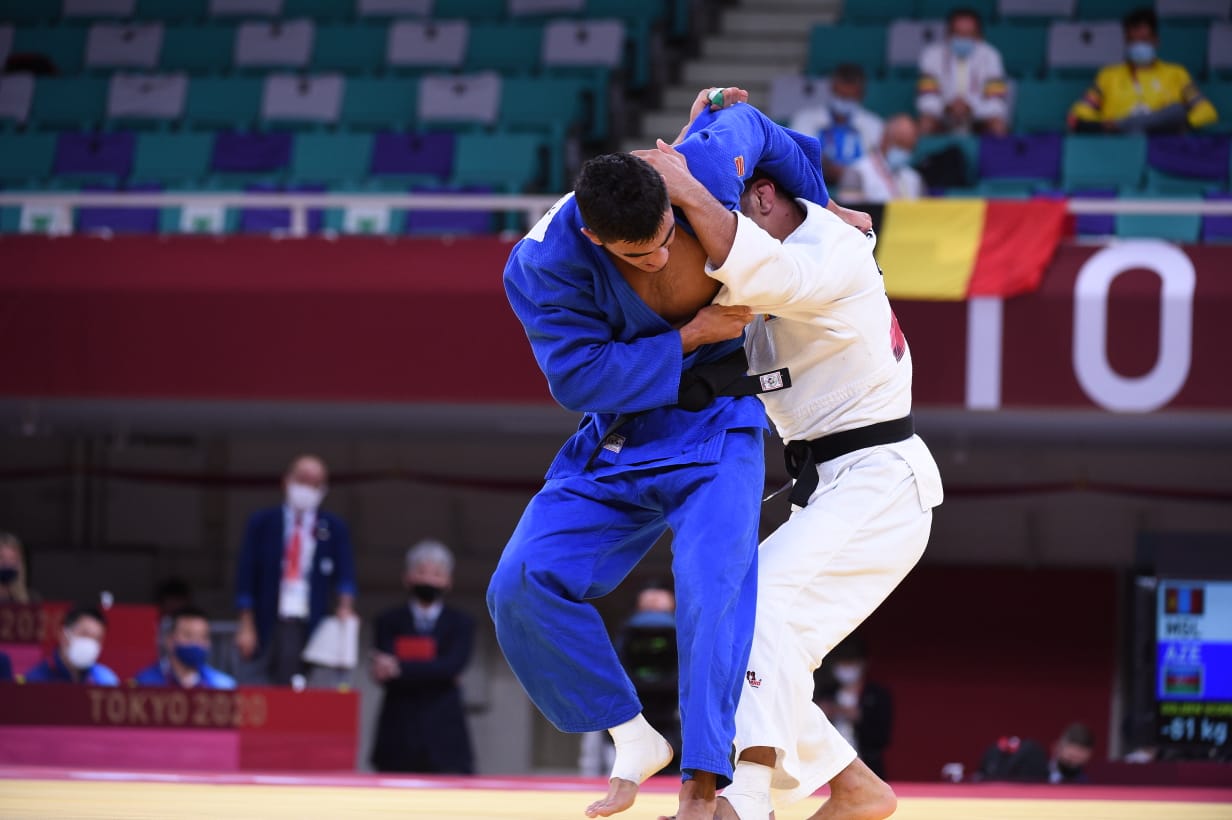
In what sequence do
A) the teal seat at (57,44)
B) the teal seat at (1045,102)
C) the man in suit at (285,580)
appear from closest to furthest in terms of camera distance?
the man in suit at (285,580), the teal seat at (1045,102), the teal seat at (57,44)

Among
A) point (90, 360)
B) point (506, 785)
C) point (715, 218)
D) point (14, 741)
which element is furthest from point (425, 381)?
point (715, 218)

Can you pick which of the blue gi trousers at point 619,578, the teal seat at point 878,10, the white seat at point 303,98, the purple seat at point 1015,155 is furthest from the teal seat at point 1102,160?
the blue gi trousers at point 619,578

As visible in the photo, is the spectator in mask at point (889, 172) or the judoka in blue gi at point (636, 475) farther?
the spectator in mask at point (889, 172)

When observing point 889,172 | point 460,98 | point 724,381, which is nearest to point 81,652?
point 724,381

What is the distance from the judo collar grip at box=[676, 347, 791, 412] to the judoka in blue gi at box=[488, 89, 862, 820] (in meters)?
0.01

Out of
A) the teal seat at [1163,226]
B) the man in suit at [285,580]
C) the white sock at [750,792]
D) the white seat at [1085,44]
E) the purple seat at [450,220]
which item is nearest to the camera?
the white sock at [750,792]

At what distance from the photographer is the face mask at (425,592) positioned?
24.1 ft

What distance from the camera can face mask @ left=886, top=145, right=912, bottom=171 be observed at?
8.16 metres

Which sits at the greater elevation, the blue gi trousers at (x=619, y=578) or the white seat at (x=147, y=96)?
the white seat at (x=147, y=96)

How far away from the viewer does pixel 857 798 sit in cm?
331

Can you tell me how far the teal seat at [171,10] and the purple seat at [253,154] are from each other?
1.90m

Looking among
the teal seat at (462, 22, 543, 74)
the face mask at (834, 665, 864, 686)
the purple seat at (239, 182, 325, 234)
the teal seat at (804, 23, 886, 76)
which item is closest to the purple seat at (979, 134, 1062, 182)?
the teal seat at (804, 23, 886, 76)

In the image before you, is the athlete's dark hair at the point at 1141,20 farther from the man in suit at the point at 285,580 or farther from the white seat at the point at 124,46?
the white seat at the point at 124,46

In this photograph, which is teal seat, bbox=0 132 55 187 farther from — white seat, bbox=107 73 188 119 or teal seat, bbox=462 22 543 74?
teal seat, bbox=462 22 543 74
